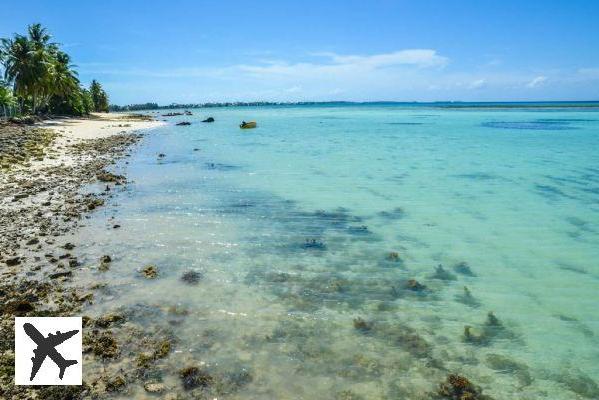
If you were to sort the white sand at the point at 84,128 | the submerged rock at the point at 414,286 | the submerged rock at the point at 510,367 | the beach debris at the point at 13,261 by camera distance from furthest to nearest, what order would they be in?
the white sand at the point at 84,128, the beach debris at the point at 13,261, the submerged rock at the point at 414,286, the submerged rock at the point at 510,367

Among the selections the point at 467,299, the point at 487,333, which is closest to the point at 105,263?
the point at 467,299

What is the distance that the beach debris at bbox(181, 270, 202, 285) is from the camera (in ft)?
30.7

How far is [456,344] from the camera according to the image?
704 cm

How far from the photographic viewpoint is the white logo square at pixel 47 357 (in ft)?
19.5

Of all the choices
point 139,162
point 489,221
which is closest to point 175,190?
point 139,162

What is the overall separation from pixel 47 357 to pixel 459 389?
6.17 metres

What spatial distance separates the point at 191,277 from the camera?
377 inches

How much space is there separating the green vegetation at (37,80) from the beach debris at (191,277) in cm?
5984

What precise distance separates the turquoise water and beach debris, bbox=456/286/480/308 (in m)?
0.04

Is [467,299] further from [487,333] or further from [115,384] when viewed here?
[115,384]

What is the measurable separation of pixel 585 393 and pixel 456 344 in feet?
6.12

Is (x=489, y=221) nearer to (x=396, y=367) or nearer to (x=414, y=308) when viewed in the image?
(x=414, y=308)

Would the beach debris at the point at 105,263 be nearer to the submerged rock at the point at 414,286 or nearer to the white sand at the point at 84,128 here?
the submerged rock at the point at 414,286

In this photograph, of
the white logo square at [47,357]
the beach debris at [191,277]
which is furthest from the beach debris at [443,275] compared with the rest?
the white logo square at [47,357]
